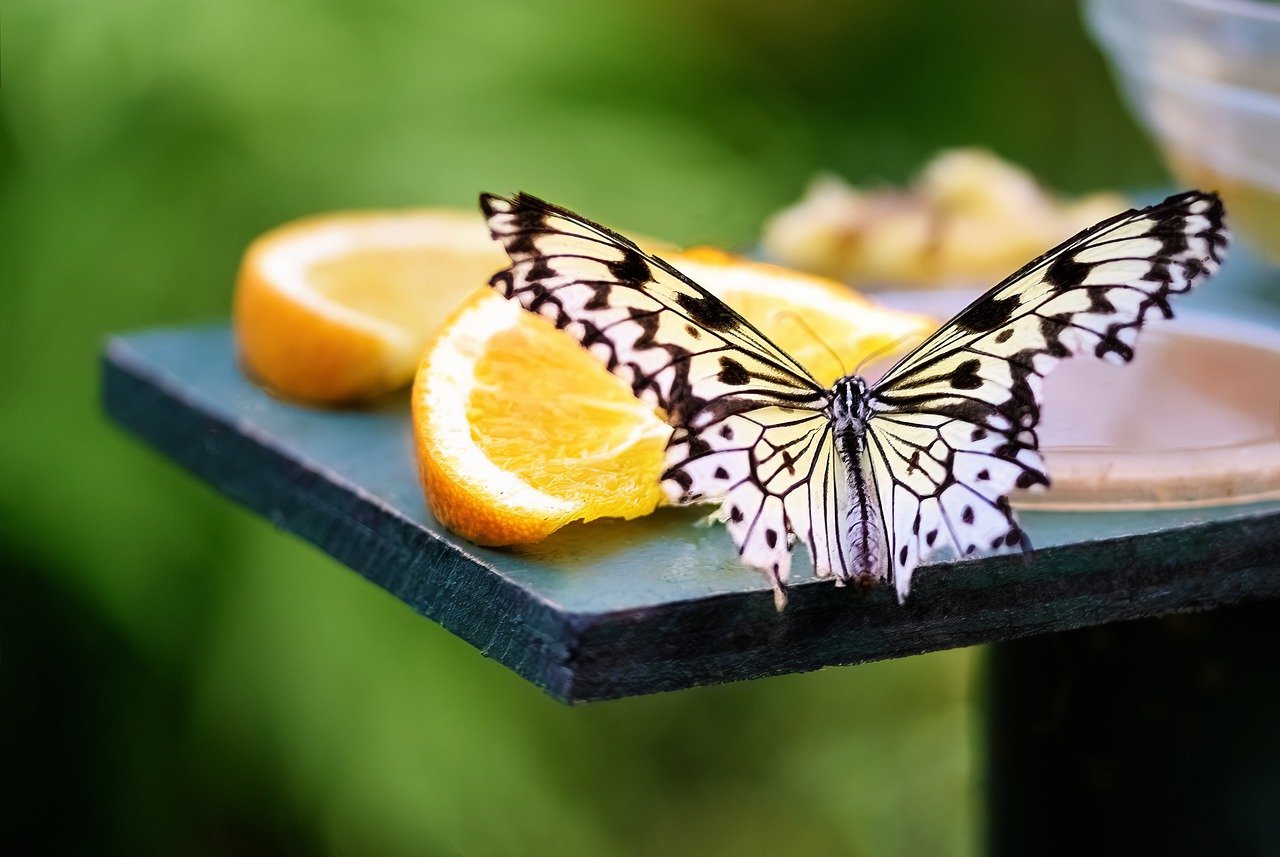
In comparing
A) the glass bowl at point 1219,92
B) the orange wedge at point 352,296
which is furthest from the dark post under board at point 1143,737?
the orange wedge at point 352,296

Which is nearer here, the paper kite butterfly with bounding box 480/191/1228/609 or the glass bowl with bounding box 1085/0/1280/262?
the paper kite butterfly with bounding box 480/191/1228/609

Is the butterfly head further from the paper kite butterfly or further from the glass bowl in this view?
the glass bowl

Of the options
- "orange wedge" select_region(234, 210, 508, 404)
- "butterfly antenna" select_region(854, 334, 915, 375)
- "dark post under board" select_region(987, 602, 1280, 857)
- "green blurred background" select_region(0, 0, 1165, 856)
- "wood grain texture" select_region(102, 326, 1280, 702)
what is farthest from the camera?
"green blurred background" select_region(0, 0, 1165, 856)

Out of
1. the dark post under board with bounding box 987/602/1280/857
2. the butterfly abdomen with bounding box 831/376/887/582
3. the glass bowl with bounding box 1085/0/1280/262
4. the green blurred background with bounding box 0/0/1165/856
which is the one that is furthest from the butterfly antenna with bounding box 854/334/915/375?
the green blurred background with bounding box 0/0/1165/856

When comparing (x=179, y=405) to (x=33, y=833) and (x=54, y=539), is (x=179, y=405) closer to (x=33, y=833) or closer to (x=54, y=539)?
(x=54, y=539)

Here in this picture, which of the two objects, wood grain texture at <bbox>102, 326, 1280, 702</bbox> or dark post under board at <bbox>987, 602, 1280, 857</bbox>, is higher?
wood grain texture at <bbox>102, 326, 1280, 702</bbox>

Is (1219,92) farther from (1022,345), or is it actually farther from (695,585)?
(695,585)

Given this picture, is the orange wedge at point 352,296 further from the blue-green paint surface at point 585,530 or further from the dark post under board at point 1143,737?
the dark post under board at point 1143,737
